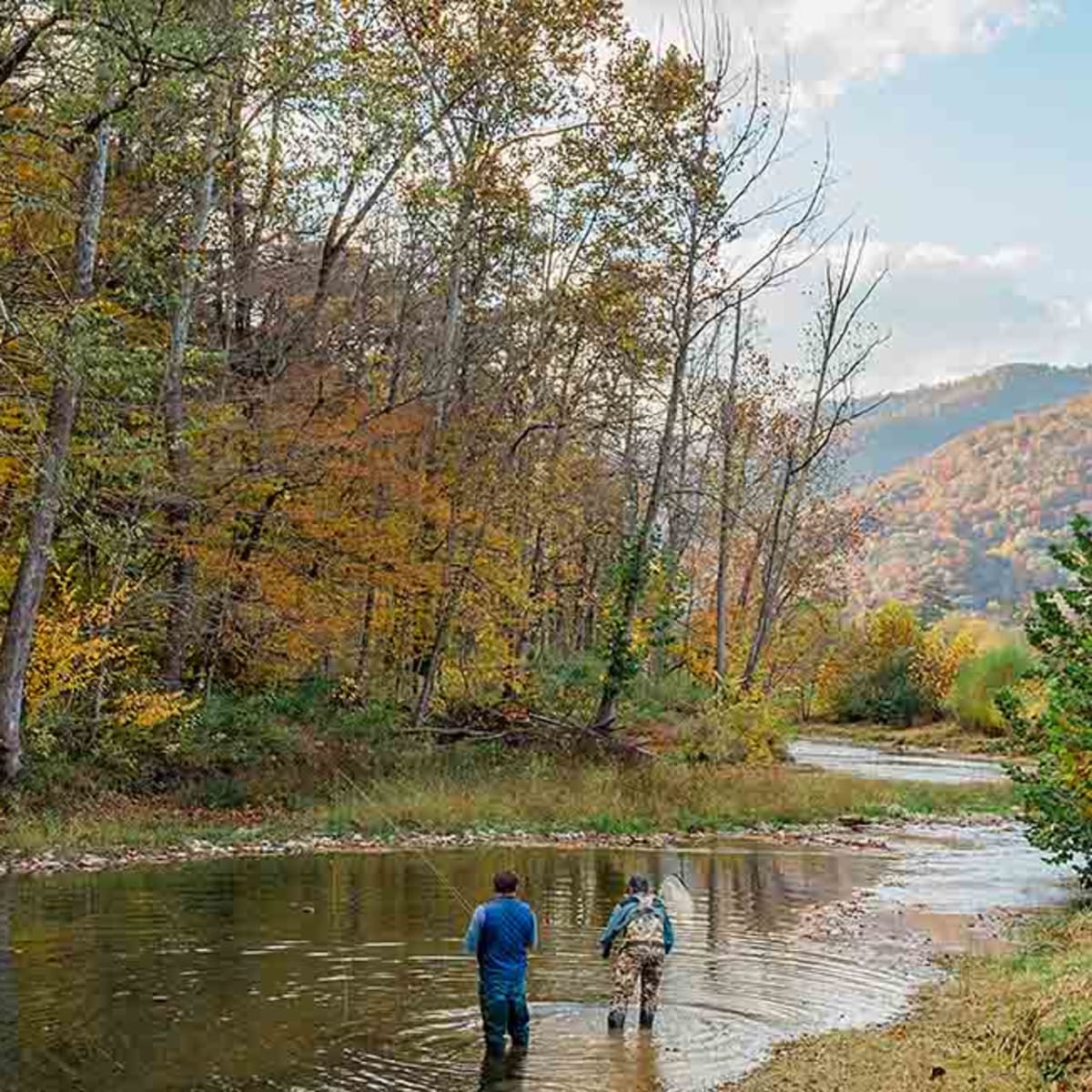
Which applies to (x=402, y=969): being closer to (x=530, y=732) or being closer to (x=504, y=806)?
(x=504, y=806)

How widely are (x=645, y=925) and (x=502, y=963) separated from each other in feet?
5.28

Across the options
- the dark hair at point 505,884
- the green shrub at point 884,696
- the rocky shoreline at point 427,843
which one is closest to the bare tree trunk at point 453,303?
the rocky shoreline at point 427,843

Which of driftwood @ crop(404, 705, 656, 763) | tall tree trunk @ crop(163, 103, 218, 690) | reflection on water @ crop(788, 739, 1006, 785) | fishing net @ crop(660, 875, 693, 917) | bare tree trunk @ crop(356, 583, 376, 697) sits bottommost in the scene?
reflection on water @ crop(788, 739, 1006, 785)

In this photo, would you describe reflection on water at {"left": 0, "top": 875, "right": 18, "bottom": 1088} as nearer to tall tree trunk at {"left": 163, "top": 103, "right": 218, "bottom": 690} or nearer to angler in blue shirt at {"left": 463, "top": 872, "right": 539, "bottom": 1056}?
angler in blue shirt at {"left": 463, "top": 872, "right": 539, "bottom": 1056}

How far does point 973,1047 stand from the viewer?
11.3 metres

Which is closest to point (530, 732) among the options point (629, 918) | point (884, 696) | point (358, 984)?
point (358, 984)

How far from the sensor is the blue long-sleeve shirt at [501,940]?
1187cm

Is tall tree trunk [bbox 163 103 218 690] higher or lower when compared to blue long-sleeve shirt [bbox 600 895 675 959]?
higher

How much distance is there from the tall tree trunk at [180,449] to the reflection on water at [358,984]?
8.28 m

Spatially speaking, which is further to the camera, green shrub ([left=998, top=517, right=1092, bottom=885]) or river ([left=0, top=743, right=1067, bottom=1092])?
green shrub ([left=998, top=517, right=1092, bottom=885])

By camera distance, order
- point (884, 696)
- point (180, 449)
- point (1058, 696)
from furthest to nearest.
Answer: point (884, 696) → point (180, 449) → point (1058, 696)

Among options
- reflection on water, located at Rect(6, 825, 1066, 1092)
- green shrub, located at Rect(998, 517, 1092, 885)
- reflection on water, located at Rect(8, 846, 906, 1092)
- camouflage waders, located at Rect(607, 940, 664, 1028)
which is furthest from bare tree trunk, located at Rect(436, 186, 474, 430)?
camouflage waders, located at Rect(607, 940, 664, 1028)

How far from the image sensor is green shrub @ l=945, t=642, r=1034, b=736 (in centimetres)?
7481

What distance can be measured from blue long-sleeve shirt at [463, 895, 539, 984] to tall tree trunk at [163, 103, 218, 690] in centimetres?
1742
